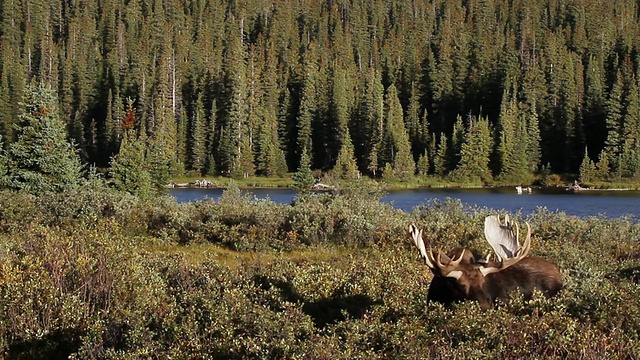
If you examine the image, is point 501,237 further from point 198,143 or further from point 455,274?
point 198,143

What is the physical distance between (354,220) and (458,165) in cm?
6131

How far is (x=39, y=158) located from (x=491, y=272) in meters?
18.7

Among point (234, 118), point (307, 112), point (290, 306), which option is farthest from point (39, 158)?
point (307, 112)

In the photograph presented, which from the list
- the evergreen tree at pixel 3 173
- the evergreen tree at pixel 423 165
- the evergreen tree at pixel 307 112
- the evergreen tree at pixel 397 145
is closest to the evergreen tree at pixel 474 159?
the evergreen tree at pixel 423 165

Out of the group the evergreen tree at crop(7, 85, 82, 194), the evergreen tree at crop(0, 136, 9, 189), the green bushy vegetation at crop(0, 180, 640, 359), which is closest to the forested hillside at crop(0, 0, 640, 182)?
the evergreen tree at crop(7, 85, 82, 194)

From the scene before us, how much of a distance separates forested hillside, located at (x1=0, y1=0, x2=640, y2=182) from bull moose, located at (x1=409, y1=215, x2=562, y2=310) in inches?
1931

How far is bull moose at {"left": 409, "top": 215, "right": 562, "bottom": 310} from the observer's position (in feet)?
23.2

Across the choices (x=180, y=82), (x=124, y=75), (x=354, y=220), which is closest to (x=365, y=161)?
Answer: (x=180, y=82)

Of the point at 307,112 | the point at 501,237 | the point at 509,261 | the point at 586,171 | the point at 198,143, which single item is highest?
the point at 307,112

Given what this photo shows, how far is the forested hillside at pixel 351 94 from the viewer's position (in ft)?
251

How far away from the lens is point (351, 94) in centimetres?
9175

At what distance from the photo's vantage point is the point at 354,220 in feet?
49.8

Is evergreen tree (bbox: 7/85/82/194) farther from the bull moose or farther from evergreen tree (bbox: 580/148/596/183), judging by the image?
evergreen tree (bbox: 580/148/596/183)

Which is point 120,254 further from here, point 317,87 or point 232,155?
point 317,87
